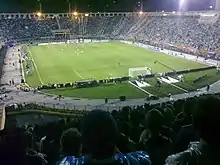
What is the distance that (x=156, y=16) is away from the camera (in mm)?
105438

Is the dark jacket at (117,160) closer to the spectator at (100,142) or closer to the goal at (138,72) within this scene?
the spectator at (100,142)

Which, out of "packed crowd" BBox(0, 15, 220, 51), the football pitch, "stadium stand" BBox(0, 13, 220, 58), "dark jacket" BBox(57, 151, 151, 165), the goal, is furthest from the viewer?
"packed crowd" BBox(0, 15, 220, 51)

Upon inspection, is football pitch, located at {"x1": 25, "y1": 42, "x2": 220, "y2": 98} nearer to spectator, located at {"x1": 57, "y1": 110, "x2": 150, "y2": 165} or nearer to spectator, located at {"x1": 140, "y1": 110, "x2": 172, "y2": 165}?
spectator, located at {"x1": 140, "y1": 110, "x2": 172, "y2": 165}

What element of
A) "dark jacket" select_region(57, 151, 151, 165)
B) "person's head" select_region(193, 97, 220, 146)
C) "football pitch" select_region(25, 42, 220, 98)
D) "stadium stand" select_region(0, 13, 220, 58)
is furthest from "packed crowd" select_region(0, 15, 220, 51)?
"dark jacket" select_region(57, 151, 151, 165)

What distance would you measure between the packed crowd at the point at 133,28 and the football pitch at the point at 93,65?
12.8 metres

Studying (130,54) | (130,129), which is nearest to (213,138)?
(130,129)

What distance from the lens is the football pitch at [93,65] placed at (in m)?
36.2

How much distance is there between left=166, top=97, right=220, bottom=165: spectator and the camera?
3119mm

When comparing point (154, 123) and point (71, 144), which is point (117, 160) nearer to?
point (71, 144)

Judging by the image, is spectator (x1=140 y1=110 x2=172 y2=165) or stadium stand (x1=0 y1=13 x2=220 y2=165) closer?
stadium stand (x1=0 y1=13 x2=220 y2=165)

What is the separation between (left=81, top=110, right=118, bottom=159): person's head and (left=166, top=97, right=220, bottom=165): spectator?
627mm

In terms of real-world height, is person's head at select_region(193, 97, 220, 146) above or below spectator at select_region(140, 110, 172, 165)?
above

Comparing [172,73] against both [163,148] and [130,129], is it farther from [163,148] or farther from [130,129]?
[163,148]

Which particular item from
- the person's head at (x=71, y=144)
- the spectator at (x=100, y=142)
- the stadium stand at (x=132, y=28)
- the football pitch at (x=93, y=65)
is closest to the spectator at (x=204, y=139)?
the spectator at (x=100, y=142)
